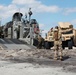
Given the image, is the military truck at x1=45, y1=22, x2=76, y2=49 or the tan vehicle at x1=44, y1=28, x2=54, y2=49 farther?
the tan vehicle at x1=44, y1=28, x2=54, y2=49

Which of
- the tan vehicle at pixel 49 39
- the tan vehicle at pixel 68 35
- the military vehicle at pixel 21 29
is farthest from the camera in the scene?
the military vehicle at pixel 21 29

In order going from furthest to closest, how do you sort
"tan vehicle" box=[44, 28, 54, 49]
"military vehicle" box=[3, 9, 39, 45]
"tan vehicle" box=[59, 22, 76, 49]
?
"military vehicle" box=[3, 9, 39, 45]
"tan vehicle" box=[44, 28, 54, 49]
"tan vehicle" box=[59, 22, 76, 49]

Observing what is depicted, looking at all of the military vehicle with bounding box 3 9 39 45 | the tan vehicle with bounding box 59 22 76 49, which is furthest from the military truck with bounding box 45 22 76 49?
the military vehicle with bounding box 3 9 39 45

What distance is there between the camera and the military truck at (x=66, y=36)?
25.1 m

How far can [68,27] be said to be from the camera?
26938 millimetres

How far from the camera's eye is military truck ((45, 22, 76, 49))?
2506 centimetres

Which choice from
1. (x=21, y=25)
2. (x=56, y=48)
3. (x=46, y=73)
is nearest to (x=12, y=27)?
(x=21, y=25)

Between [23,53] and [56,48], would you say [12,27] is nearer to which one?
[23,53]

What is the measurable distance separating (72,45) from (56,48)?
906 centimetres

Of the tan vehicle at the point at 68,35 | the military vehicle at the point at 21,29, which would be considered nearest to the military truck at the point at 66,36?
the tan vehicle at the point at 68,35

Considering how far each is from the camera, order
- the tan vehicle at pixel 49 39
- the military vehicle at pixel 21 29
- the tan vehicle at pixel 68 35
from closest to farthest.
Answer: the tan vehicle at pixel 68 35 → the tan vehicle at pixel 49 39 → the military vehicle at pixel 21 29

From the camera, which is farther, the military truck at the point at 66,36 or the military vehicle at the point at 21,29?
the military vehicle at the point at 21,29

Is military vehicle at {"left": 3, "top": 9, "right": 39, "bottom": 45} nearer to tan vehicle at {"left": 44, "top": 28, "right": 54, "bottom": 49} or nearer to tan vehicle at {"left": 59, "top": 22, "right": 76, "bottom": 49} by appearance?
tan vehicle at {"left": 44, "top": 28, "right": 54, "bottom": 49}

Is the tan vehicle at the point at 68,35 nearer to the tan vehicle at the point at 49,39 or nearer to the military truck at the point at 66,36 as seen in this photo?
the military truck at the point at 66,36
